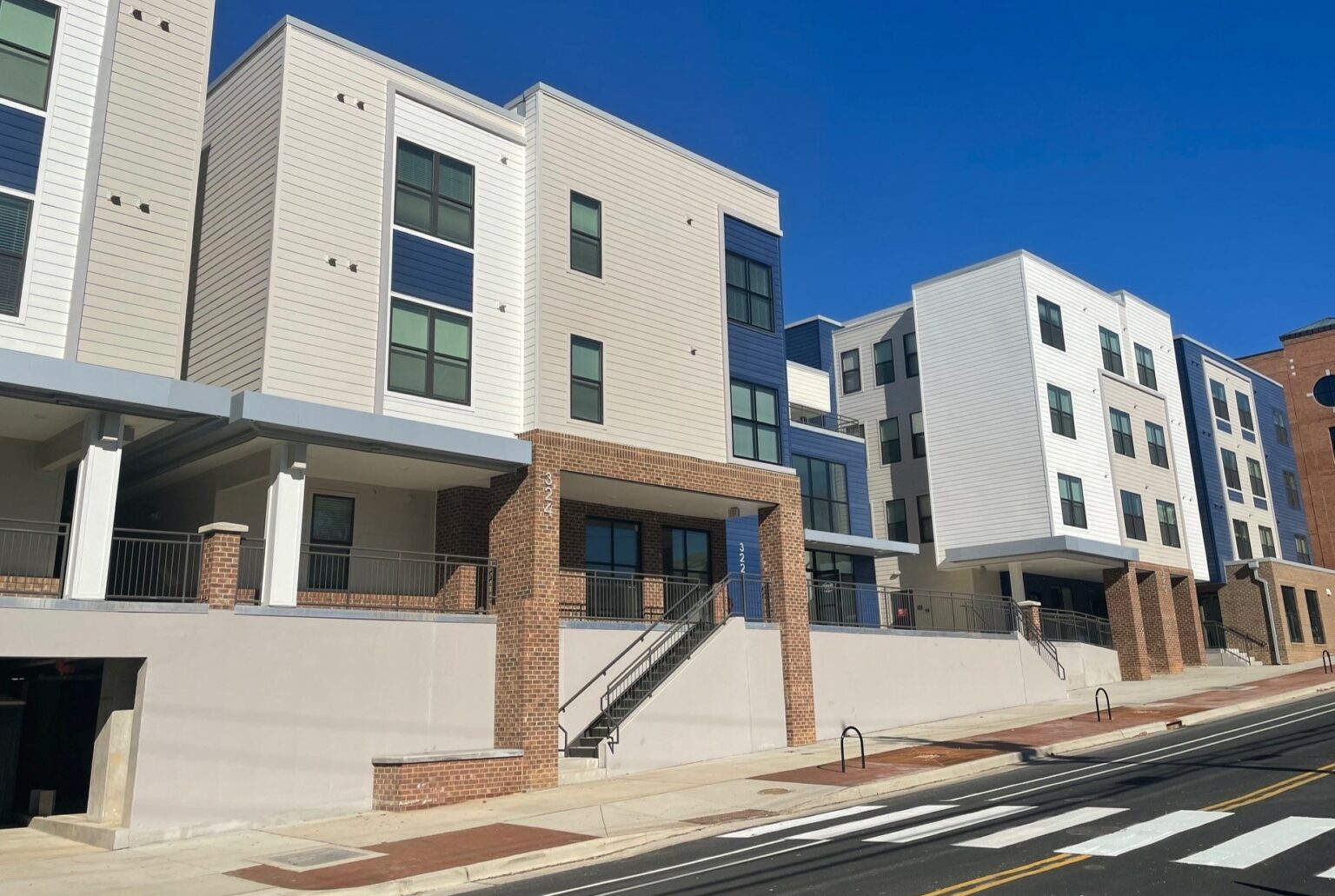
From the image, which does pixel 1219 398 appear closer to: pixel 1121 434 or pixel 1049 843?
pixel 1121 434

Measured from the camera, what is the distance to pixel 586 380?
73.3ft

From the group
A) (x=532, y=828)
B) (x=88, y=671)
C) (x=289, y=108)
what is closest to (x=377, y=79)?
(x=289, y=108)

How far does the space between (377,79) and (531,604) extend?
10.6 meters

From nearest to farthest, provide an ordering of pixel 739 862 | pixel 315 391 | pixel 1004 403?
pixel 739 862
pixel 315 391
pixel 1004 403

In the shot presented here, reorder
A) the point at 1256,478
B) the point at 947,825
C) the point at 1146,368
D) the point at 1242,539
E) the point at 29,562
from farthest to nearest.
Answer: the point at 1256,478
the point at 1242,539
the point at 1146,368
the point at 29,562
the point at 947,825

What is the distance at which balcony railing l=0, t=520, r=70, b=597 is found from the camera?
17.0m

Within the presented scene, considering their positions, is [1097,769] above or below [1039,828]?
above

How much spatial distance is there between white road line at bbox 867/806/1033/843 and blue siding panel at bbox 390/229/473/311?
1295 centimetres

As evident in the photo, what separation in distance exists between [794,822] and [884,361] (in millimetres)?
29373

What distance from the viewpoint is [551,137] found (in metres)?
23.0

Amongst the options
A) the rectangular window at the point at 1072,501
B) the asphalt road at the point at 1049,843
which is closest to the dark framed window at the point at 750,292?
the asphalt road at the point at 1049,843

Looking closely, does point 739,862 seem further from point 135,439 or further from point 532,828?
point 135,439

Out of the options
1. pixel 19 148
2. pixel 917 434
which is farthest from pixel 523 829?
pixel 917 434

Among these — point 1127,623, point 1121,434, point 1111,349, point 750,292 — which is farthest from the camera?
point 1111,349
